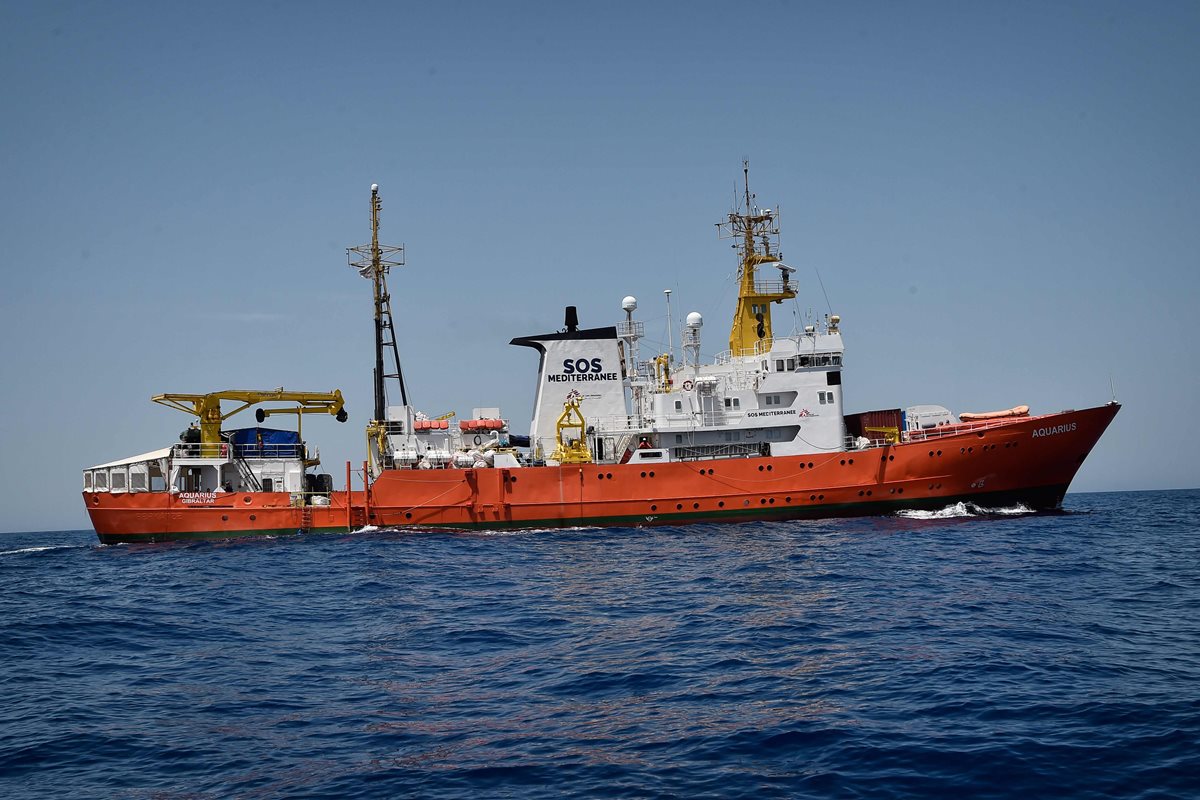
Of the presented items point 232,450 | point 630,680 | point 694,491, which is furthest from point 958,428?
point 232,450

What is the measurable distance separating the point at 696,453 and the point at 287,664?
20142 millimetres

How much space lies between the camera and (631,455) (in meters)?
29.6

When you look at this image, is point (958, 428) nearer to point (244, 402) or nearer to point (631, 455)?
point (631, 455)

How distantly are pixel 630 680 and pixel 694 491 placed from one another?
58.9ft

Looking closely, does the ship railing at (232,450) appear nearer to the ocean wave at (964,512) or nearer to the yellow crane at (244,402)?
the yellow crane at (244,402)

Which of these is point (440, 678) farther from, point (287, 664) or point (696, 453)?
point (696, 453)

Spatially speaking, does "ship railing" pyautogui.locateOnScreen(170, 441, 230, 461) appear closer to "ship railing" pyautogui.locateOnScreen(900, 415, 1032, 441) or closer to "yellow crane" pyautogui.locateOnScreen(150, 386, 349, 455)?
"yellow crane" pyautogui.locateOnScreen(150, 386, 349, 455)

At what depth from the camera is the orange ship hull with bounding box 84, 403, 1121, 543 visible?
2684 centimetres

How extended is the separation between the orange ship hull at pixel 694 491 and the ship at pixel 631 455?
0.05 meters

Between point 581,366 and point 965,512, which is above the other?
point 581,366

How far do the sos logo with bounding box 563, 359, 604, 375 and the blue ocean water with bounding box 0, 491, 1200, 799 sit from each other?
Answer: 12.2 meters

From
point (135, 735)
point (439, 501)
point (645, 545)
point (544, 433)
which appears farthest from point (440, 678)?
point (544, 433)

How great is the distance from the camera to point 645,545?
74.0 feet

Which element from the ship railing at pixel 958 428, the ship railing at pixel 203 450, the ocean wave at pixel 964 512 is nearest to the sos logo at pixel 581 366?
the ship railing at pixel 958 428
